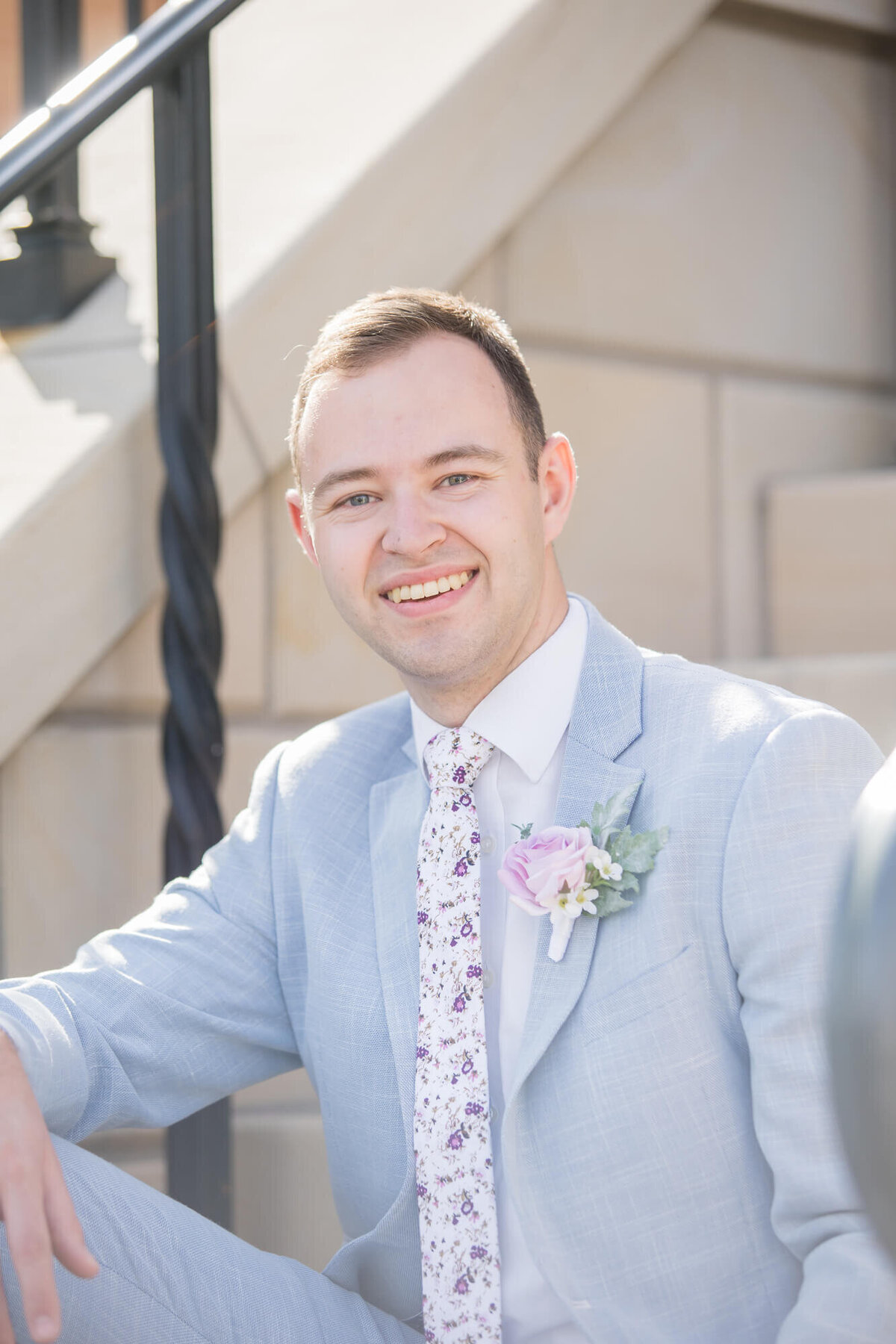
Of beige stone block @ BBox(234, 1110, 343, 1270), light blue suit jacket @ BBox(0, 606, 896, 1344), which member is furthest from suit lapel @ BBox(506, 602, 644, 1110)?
beige stone block @ BBox(234, 1110, 343, 1270)

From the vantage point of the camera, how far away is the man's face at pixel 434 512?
1640 millimetres

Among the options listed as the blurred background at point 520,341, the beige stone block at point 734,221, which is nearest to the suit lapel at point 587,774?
the blurred background at point 520,341

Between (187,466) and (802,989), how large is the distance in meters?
1.34

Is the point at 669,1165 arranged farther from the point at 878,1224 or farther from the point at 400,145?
the point at 400,145

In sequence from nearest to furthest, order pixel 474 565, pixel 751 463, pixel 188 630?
pixel 474 565 → pixel 188 630 → pixel 751 463

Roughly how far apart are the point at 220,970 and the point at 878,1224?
4.27 ft

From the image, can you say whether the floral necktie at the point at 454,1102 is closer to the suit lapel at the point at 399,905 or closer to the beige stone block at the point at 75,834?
the suit lapel at the point at 399,905

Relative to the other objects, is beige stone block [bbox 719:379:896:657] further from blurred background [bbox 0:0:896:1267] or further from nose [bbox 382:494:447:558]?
nose [bbox 382:494:447:558]

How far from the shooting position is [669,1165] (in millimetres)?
1353

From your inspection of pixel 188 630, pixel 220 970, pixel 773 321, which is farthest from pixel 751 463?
pixel 220 970

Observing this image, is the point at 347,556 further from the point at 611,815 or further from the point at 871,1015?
the point at 871,1015

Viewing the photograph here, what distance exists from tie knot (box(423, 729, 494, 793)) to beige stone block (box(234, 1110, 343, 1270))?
1007 millimetres

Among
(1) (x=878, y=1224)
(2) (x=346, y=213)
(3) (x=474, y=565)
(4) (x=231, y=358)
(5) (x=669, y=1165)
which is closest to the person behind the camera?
(1) (x=878, y=1224)

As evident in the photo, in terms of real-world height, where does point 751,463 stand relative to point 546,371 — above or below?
below
